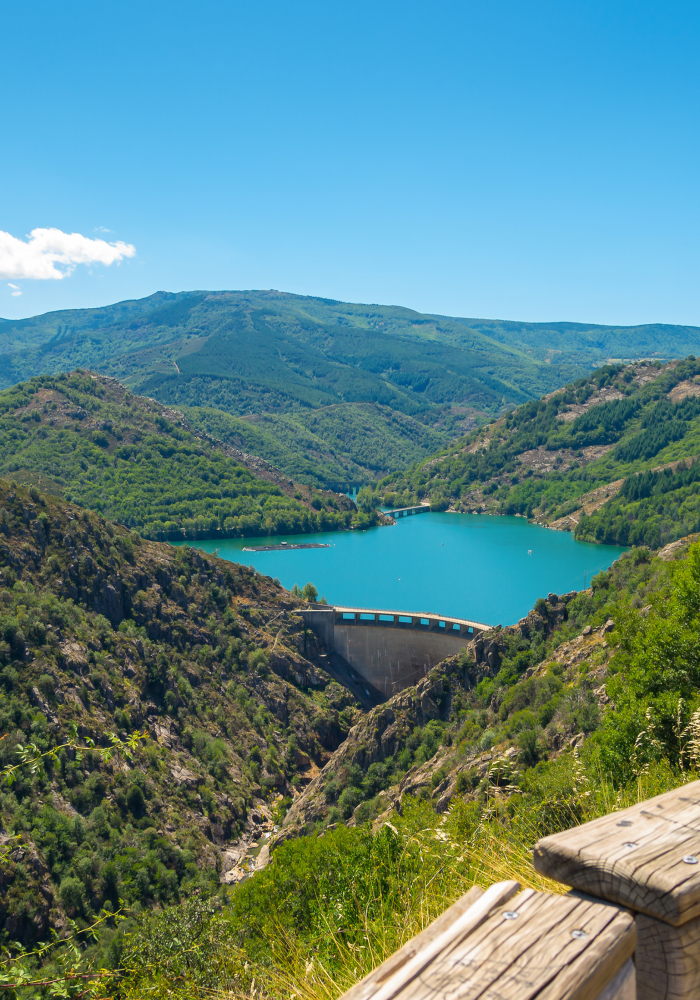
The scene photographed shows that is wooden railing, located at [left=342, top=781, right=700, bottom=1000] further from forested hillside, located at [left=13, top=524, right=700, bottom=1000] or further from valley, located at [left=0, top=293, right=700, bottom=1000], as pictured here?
valley, located at [left=0, top=293, right=700, bottom=1000]

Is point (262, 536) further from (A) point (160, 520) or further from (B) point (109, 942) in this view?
(B) point (109, 942)

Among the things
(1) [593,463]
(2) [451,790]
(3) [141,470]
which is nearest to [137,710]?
(2) [451,790]

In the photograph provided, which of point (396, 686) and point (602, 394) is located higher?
point (602, 394)

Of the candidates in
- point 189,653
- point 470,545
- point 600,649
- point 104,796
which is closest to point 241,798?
point 104,796

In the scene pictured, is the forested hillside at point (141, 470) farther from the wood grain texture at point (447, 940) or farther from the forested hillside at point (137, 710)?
the wood grain texture at point (447, 940)

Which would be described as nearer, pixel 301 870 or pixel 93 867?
pixel 301 870

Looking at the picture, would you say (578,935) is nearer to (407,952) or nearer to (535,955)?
(535,955)

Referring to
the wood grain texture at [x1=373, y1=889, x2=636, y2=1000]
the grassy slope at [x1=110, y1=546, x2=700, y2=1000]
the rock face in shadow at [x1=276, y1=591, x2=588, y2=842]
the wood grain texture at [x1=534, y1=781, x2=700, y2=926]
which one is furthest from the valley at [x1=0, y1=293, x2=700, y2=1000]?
the wood grain texture at [x1=373, y1=889, x2=636, y2=1000]
